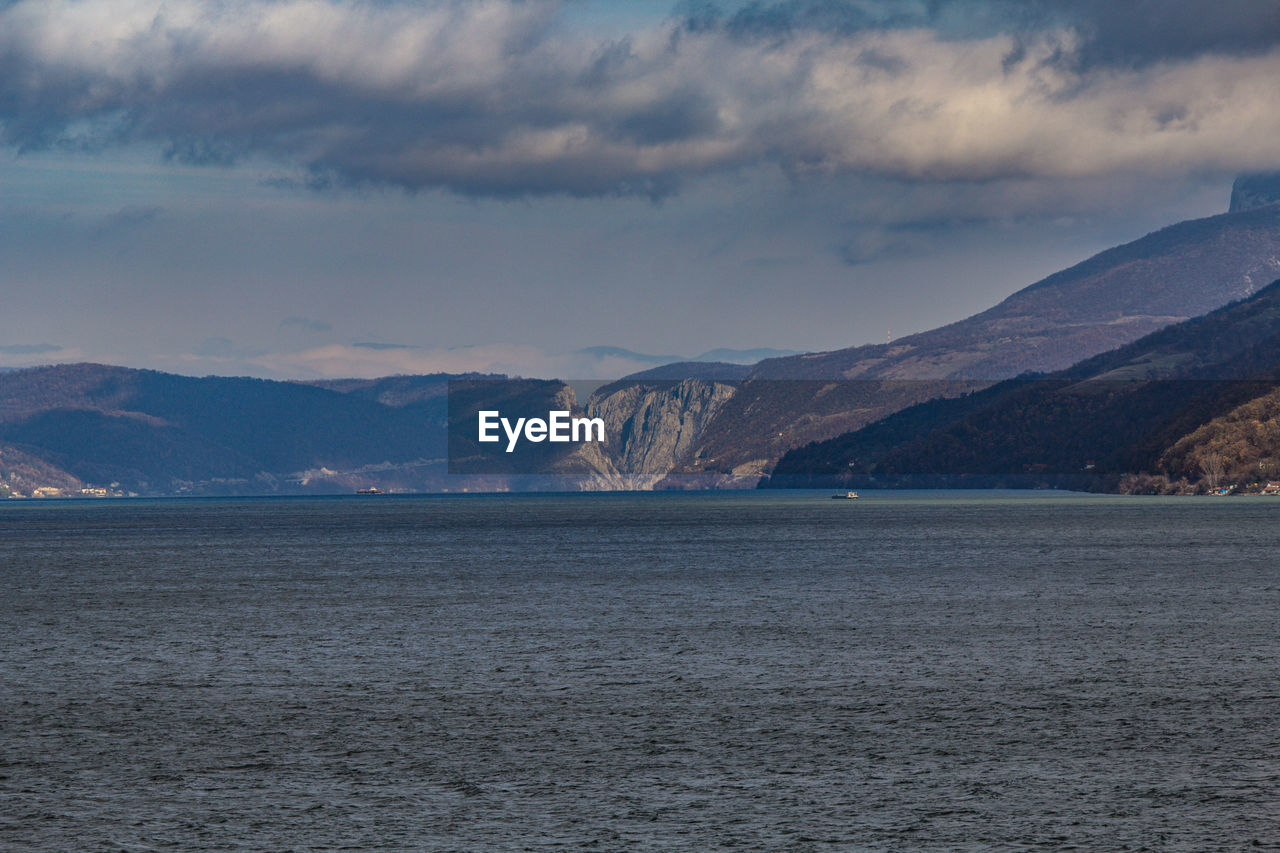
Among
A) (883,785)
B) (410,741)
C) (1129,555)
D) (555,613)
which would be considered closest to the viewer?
(883,785)

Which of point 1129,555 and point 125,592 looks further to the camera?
point 1129,555

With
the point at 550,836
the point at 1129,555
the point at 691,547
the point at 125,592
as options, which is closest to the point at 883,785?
the point at 550,836

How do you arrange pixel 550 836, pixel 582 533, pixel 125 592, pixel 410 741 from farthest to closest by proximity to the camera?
pixel 582 533, pixel 125 592, pixel 410 741, pixel 550 836

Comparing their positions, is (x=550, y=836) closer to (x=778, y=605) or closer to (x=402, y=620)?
(x=402, y=620)

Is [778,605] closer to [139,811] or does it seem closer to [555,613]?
[555,613]

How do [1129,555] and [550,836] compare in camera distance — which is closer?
[550,836]

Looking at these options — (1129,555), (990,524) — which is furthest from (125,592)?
(990,524)
